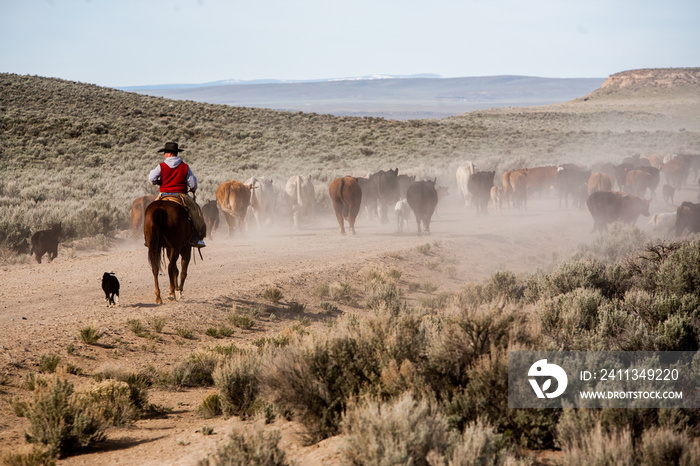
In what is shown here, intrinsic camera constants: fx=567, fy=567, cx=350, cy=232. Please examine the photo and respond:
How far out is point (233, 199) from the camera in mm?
17953

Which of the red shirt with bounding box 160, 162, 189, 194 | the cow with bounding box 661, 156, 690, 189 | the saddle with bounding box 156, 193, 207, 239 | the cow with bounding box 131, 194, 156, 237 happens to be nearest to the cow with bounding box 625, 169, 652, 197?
the cow with bounding box 661, 156, 690, 189

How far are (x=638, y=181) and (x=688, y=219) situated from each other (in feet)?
32.8

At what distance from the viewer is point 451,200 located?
26547mm

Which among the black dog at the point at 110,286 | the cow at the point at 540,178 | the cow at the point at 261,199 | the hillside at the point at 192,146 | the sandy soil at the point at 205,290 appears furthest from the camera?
the cow at the point at 540,178

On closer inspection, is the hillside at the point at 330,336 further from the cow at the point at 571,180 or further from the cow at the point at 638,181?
the cow at the point at 638,181

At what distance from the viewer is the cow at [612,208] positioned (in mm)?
18219

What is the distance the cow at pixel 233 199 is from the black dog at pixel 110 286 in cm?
835

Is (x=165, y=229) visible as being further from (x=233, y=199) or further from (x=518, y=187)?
(x=518, y=187)

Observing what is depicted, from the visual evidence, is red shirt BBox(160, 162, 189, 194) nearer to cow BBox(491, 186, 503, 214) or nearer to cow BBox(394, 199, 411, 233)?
cow BBox(394, 199, 411, 233)

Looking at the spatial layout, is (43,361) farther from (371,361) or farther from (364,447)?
(364,447)

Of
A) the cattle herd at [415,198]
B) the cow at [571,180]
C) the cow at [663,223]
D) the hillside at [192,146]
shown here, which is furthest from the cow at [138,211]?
the cow at [571,180]

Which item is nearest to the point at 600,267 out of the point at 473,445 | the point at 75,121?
the point at 473,445

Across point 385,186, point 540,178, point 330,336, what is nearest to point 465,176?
point 540,178

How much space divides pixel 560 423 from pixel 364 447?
1515mm
